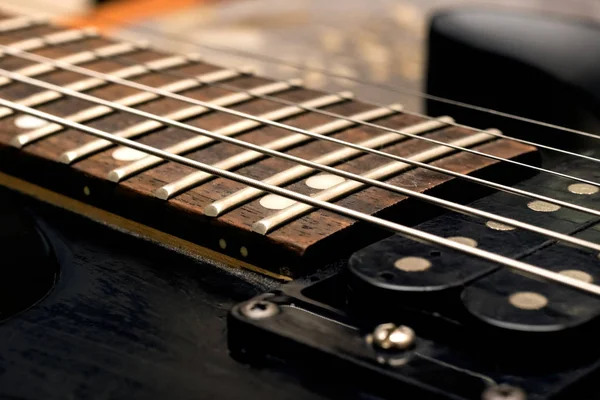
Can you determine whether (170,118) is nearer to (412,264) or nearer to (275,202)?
(275,202)

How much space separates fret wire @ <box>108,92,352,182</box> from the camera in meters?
0.73

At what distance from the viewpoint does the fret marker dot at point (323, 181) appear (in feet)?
2.32

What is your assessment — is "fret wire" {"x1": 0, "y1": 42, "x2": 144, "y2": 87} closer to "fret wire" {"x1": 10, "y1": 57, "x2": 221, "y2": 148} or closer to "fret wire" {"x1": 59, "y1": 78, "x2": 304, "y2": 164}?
"fret wire" {"x1": 10, "y1": 57, "x2": 221, "y2": 148}

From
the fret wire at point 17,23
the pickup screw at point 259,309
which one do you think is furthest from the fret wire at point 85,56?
the pickup screw at point 259,309

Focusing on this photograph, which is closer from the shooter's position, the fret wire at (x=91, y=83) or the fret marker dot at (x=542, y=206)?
the fret marker dot at (x=542, y=206)

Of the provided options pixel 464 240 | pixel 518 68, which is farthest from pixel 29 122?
pixel 518 68

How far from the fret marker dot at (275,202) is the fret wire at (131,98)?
0.71 feet

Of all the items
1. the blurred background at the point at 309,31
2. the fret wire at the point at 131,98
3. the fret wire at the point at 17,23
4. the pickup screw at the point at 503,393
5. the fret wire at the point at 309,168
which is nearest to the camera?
the pickup screw at the point at 503,393

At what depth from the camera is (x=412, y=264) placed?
0.58m

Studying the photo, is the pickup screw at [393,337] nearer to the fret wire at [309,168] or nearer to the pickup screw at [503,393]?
the pickup screw at [503,393]

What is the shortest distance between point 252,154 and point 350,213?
16 centimetres

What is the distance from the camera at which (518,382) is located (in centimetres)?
49

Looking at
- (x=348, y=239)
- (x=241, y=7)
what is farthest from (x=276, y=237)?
(x=241, y=7)

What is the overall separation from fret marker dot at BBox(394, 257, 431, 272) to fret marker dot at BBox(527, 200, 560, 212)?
12 cm
